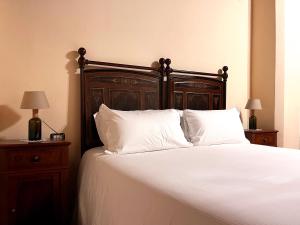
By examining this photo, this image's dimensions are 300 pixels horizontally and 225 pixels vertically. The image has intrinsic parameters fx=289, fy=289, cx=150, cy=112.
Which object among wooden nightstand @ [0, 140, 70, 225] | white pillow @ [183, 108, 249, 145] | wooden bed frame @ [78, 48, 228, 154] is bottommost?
wooden nightstand @ [0, 140, 70, 225]

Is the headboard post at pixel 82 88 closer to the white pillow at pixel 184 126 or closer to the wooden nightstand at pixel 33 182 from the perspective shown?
the wooden nightstand at pixel 33 182

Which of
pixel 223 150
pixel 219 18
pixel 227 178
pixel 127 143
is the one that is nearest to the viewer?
pixel 227 178

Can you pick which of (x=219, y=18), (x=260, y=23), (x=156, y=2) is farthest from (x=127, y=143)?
(x=260, y=23)

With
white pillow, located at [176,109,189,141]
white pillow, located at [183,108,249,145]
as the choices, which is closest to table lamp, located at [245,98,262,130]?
white pillow, located at [183,108,249,145]

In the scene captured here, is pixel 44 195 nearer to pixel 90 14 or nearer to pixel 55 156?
pixel 55 156

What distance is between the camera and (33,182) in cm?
201

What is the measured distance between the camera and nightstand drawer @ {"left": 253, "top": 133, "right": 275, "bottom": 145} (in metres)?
3.24

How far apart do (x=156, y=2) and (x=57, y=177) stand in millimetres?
1982

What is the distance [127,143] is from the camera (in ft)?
7.21

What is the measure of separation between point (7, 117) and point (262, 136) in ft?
8.53

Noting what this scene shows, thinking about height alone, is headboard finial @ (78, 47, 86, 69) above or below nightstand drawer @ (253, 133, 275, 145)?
above

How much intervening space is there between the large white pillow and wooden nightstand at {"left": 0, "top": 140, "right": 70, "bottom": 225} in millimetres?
361

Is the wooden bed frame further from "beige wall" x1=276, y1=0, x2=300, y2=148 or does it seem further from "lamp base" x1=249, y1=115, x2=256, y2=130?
"beige wall" x1=276, y1=0, x2=300, y2=148

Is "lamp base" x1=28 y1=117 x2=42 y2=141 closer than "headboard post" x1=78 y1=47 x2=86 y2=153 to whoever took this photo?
Yes
